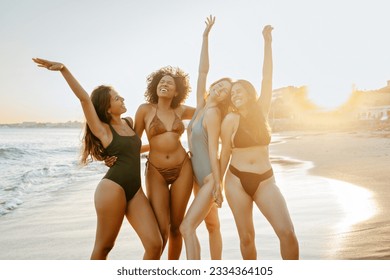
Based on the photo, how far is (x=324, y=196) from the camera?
662 centimetres

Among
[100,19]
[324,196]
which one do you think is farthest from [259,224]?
[100,19]

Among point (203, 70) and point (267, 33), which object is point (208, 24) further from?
point (267, 33)

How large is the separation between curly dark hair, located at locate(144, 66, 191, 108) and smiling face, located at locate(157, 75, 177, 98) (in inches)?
4.3

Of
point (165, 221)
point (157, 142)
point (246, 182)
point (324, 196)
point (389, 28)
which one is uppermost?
point (389, 28)

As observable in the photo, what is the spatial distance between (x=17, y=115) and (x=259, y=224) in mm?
5887

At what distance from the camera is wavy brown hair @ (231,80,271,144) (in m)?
3.42

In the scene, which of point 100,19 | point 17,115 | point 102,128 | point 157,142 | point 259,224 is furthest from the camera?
point 17,115

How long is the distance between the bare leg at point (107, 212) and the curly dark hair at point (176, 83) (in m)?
1.00

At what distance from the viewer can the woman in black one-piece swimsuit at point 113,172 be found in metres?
3.29

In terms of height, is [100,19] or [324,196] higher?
[100,19]

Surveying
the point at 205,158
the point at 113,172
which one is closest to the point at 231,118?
the point at 205,158

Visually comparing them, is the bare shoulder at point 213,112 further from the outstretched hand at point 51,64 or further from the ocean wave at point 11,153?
the ocean wave at point 11,153

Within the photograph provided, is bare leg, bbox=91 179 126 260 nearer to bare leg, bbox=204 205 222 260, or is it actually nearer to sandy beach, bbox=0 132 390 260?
bare leg, bbox=204 205 222 260
